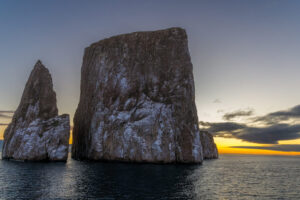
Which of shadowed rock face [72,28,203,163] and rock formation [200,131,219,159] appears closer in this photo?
shadowed rock face [72,28,203,163]

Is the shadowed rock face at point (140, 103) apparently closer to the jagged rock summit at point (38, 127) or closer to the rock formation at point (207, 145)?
the jagged rock summit at point (38, 127)

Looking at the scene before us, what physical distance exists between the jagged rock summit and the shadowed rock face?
481 inches

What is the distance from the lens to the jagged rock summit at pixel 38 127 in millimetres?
65625

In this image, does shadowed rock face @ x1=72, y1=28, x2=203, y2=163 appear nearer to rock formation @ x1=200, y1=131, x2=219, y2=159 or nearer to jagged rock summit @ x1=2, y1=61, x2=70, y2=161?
jagged rock summit @ x1=2, y1=61, x2=70, y2=161

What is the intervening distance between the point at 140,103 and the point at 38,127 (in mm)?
29605

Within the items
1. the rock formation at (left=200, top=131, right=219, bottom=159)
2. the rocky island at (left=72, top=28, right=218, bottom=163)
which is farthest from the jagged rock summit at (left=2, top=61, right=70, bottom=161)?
the rock formation at (left=200, top=131, right=219, bottom=159)

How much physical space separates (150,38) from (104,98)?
83.9 ft

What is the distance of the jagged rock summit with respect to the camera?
65.6m

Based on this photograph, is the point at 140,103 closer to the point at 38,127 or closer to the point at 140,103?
the point at 140,103

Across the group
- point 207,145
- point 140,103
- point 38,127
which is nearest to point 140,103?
point 140,103

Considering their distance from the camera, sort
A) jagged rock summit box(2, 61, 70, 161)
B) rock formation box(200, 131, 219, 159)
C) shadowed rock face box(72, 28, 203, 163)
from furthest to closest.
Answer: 1. rock formation box(200, 131, 219, 159)
2. shadowed rock face box(72, 28, 203, 163)
3. jagged rock summit box(2, 61, 70, 161)

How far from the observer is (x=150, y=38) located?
83.9 metres

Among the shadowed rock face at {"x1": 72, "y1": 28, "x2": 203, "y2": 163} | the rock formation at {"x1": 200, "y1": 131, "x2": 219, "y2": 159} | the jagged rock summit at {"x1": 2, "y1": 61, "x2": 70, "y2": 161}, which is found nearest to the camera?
the jagged rock summit at {"x1": 2, "y1": 61, "x2": 70, "y2": 161}

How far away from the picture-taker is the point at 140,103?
74625mm
